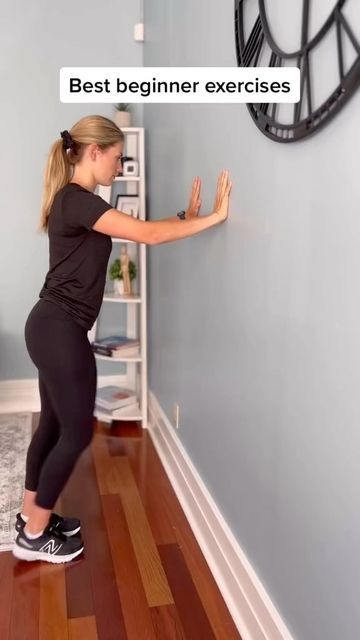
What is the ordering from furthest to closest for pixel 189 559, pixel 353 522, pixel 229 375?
pixel 189 559
pixel 229 375
pixel 353 522

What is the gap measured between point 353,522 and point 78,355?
1.08m

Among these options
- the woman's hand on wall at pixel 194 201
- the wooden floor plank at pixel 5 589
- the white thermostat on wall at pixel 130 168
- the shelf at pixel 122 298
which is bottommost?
the wooden floor plank at pixel 5 589

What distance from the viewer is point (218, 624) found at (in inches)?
75.0

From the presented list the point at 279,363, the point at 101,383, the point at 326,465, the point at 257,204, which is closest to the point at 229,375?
the point at 279,363

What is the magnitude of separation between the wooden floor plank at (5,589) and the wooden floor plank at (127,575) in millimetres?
343

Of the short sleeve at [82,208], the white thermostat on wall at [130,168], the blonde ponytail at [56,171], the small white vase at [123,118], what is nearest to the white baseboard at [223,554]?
the short sleeve at [82,208]

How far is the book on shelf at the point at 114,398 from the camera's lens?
3.53m

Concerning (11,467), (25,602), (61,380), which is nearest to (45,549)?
(25,602)

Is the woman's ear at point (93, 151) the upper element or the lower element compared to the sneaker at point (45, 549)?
upper

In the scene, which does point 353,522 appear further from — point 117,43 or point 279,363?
point 117,43

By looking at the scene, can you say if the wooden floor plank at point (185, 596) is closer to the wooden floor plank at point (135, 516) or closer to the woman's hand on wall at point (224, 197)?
the wooden floor plank at point (135, 516)

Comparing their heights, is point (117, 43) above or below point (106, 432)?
above

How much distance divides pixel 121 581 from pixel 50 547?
0.30m

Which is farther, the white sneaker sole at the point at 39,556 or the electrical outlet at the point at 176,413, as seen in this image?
the electrical outlet at the point at 176,413
